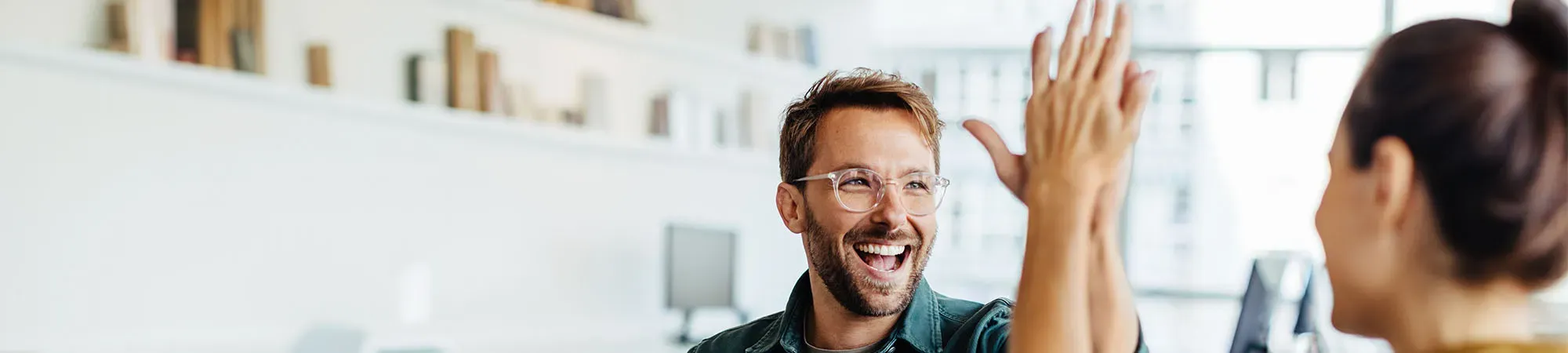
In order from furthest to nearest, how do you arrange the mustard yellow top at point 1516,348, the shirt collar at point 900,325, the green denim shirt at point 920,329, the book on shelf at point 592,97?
the book on shelf at point 592,97
the shirt collar at point 900,325
the green denim shirt at point 920,329
the mustard yellow top at point 1516,348

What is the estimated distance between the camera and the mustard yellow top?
2.93 feet

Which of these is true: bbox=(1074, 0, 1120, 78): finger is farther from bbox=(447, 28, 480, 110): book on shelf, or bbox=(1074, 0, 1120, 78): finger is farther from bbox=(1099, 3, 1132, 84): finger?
bbox=(447, 28, 480, 110): book on shelf

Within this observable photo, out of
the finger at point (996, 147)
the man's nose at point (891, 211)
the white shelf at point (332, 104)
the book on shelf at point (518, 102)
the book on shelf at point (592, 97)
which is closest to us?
the finger at point (996, 147)

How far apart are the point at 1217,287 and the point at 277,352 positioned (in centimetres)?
479

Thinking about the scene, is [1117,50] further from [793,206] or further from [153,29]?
[153,29]

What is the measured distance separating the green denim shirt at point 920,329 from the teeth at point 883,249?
61 mm

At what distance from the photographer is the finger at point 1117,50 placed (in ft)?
3.40

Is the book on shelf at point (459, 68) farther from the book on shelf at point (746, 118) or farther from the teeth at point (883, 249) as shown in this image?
the teeth at point (883, 249)

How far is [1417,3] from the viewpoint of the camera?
21.1 ft

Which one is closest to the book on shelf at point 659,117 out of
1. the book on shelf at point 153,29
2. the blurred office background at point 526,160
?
the blurred office background at point 526,160

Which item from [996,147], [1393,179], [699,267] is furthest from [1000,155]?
[699,267]

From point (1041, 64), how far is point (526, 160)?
369cm

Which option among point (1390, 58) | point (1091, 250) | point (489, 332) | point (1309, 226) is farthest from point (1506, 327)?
point (1309, 226)

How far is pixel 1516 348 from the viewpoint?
3.00 feet
